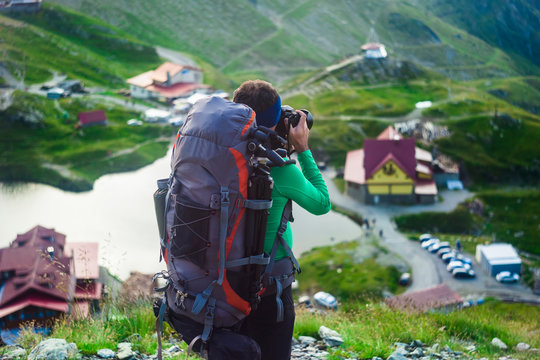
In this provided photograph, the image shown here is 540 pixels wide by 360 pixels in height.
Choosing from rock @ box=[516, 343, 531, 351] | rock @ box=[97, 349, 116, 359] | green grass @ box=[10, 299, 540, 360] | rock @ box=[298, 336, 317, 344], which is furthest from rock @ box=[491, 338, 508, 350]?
rock @ box=[97, 349, 116, 359]

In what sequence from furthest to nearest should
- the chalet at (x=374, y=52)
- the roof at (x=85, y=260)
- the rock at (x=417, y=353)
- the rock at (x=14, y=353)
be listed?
the chalet at (x=374, y=52) → the rock at (x=417, y=353) → the roof at (x=85, y=260) → the rock at (x=14, y=353)

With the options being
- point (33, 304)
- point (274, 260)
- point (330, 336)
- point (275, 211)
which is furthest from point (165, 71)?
point (274, 260)

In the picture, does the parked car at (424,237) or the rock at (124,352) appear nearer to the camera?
Answer: the rock at (124,352)

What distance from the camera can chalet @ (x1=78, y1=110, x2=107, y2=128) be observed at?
83.3m

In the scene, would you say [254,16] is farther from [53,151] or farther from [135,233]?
[135,233]

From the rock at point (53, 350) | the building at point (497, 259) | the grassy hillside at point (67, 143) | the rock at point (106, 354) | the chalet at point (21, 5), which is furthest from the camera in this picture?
the chalet at point (21, 5)

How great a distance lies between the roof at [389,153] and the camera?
219 ft

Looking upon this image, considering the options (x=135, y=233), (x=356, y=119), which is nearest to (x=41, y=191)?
(x=135, y=233)

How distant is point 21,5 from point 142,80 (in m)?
46.4

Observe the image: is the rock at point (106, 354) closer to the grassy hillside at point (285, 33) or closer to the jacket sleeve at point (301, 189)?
the jacket sleeve at point (301, 189)

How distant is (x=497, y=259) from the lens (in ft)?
159

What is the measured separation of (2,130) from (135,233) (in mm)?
46671

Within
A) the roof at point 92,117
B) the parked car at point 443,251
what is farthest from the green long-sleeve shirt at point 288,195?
the roof at point 92,117

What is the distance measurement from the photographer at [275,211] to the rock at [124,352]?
2296 mm
